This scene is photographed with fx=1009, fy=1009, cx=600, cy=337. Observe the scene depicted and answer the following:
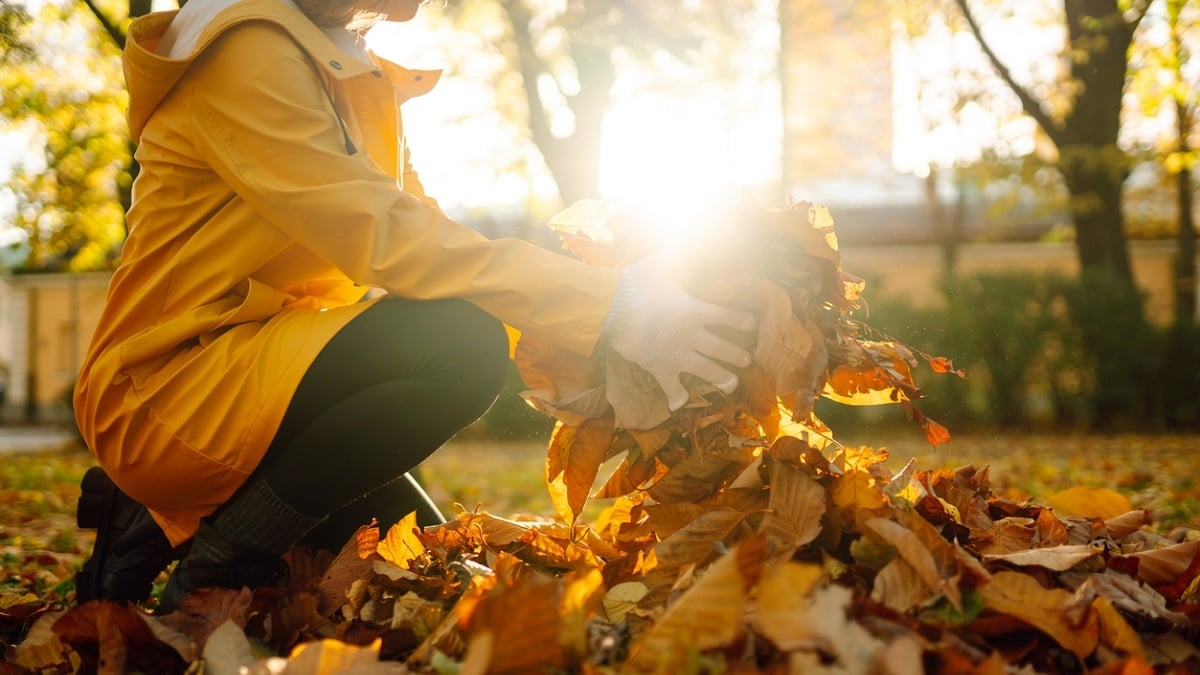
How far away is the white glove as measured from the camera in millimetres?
1809

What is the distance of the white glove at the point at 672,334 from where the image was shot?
181cm

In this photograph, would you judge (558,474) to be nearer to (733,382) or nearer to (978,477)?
(733,382)

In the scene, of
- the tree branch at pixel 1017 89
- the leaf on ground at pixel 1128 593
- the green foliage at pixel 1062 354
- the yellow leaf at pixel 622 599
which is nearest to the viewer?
the leaf on ground at pixel 1128 593

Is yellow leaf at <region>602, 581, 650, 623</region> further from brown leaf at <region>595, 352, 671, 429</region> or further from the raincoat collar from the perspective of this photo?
the raincoat collar

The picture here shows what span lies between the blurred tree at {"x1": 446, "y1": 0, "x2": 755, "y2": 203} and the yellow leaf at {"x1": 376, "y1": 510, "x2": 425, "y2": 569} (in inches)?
366

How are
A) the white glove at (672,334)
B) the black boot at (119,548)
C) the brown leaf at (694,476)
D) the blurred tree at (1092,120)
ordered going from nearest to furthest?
the white glove at (672,334) < the brown leaf at (694,476) < the black boot at (119,548) < the blurred tree at (1092,120)

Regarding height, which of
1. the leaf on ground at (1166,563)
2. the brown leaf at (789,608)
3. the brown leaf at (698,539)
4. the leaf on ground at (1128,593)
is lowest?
the leaf on ground at (1166,563)

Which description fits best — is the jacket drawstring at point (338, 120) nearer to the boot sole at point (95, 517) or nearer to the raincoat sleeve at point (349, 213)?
the raincoat sleeve at point (349, 213)

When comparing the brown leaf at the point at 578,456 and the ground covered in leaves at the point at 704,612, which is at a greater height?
the brown leaf at the point at 578,456

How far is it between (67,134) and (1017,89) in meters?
9.61

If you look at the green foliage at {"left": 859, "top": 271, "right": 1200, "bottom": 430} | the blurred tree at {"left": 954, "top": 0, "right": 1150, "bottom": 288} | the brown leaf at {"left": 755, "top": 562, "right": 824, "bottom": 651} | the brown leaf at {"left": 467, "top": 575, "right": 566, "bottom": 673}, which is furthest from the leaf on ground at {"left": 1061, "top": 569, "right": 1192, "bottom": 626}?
the blurred tree at {"left": 954, "top": 0, "right": 1150, "bottom": 288}

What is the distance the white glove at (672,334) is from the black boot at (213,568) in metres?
0.82

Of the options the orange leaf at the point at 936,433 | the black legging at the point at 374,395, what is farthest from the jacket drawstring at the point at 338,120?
the orange leaf at the point at 936,433

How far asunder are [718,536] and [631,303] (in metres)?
→ 0.45
